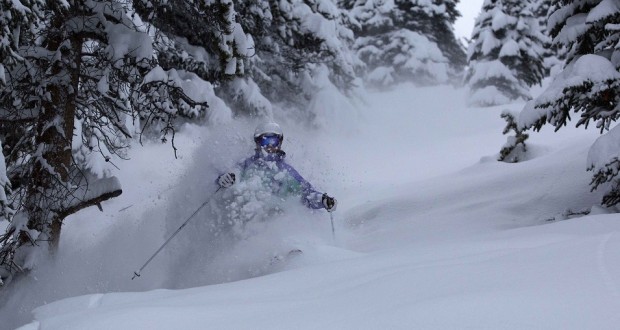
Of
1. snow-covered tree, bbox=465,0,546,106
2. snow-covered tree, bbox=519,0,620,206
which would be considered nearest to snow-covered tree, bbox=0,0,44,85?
snow-covered tree, bbox=519,0,620,206

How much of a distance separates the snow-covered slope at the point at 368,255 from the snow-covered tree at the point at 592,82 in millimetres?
863

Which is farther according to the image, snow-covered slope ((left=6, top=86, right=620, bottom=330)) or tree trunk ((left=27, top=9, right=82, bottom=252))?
tree trunk ((left=27, top=9, right=82, bottom=252))

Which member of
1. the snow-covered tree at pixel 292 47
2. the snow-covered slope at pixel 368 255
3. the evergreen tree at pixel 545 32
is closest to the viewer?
the snow-covered slope at pixel 368 255

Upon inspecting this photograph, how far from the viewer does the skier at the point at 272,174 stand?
26.0 ft

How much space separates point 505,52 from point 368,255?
21790 mm

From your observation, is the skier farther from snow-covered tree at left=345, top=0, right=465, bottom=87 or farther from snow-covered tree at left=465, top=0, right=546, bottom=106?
snow-covered tree at left=345, top=0, right=465, bottom=87

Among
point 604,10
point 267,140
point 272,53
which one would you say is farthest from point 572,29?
point 272,53

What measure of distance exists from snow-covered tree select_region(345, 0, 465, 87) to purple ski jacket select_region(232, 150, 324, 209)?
25.4 m

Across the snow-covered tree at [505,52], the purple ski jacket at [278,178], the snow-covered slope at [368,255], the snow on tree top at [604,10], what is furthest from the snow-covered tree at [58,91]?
the snow-covered tree at [505,52]

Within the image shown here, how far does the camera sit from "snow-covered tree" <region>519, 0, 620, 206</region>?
5836 millimetres

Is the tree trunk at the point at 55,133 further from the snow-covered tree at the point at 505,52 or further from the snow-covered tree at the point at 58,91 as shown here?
the snow-covered tree at the point at 505,52

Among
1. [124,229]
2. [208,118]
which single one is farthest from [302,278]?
[208,118]

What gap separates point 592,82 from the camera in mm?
5848

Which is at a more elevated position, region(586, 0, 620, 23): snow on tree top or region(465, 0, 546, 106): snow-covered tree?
region(465, 0, 546, 106): snow-covered tree
